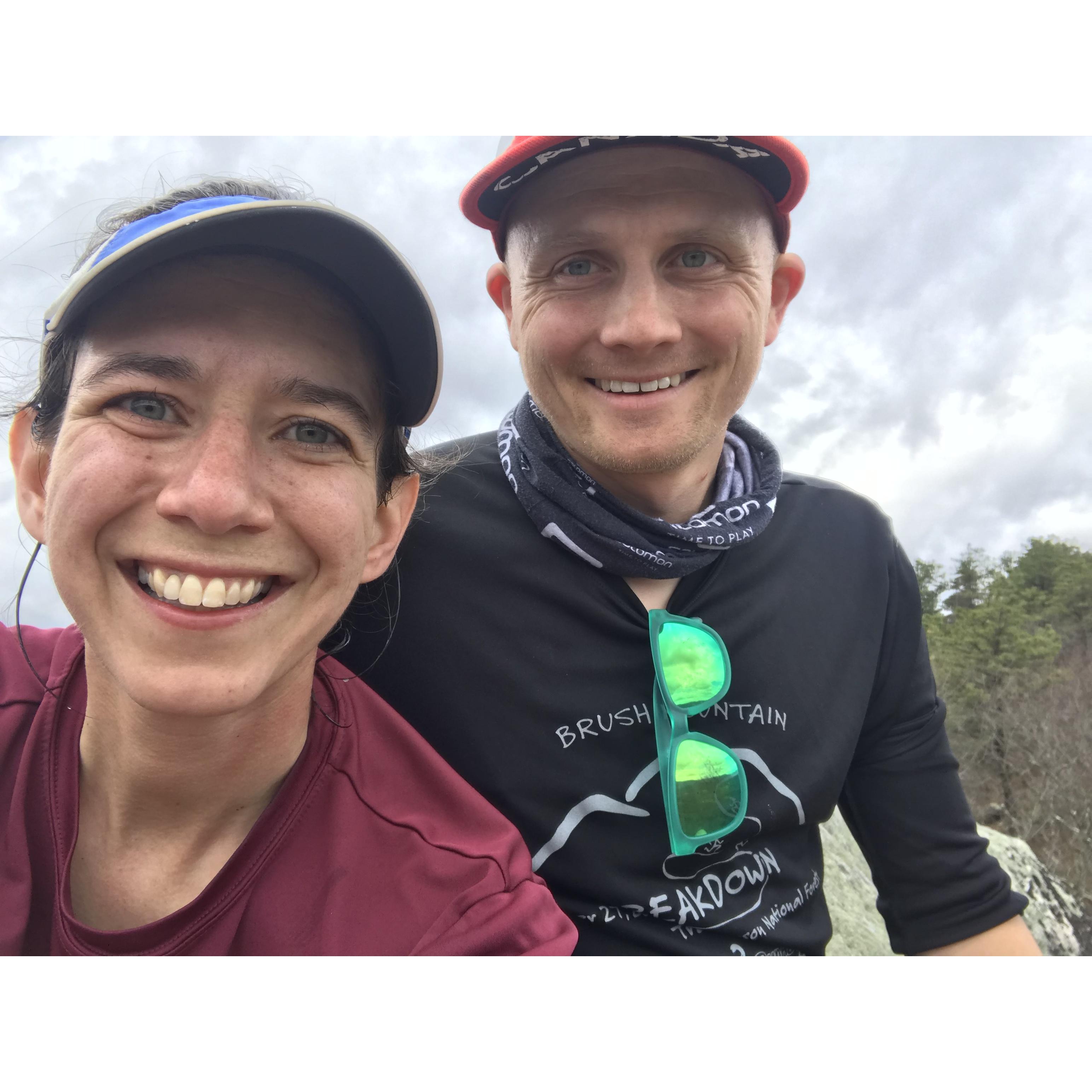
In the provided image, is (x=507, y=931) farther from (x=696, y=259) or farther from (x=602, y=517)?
(x=696, y=259)

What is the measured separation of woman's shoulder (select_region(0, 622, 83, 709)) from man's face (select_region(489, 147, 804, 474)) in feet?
4.19

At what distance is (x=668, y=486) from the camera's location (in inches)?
77.8

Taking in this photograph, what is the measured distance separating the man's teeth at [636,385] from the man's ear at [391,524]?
1.89 feet

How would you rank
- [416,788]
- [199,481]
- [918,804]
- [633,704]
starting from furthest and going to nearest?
[918,804] → [633,704] → [416,788] → [199,481]

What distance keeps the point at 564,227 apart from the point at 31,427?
1272mm

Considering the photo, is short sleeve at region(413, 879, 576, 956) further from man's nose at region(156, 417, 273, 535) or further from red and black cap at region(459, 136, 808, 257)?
red and black cap at region(459, 136, 808, 257)

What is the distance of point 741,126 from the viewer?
5.07 feet

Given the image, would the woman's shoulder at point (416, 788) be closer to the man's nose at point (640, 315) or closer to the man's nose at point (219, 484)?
the man's nose at point (219, 484)

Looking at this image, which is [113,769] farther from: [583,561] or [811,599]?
[811,599]

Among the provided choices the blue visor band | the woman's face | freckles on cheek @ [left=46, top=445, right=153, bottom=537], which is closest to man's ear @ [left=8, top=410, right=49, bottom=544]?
the woman's face

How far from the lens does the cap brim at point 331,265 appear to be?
1157 mm

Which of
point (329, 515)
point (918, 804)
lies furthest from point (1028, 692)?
point (329, 515)

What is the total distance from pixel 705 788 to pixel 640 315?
1189 mm

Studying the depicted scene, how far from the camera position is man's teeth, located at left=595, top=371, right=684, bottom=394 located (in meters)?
1.79
